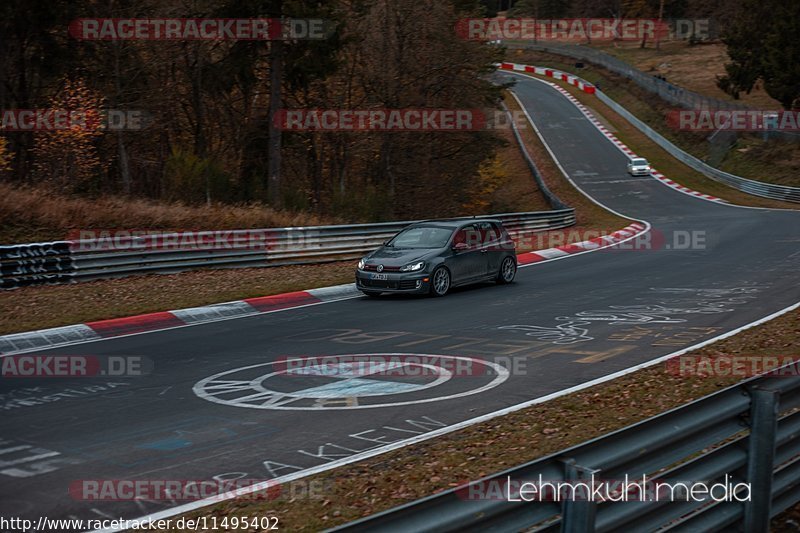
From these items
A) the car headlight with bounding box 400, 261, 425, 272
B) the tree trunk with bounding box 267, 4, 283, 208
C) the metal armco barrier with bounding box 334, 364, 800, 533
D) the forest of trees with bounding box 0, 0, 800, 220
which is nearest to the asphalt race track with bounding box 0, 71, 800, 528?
the car headlight with bounding box 400, 261, 425, 272

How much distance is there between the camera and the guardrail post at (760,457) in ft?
16.6

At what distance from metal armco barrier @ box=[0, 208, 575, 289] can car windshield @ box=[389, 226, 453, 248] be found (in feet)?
13.5

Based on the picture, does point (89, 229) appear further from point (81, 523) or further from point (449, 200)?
point (449, 200)

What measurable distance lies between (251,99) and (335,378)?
27876mm

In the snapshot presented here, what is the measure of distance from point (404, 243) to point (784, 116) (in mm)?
45124

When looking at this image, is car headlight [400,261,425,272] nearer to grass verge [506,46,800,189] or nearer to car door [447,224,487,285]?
car door [447,224,487,285]

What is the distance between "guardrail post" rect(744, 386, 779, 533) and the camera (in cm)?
505

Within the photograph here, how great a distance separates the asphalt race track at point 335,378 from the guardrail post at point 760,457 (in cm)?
341

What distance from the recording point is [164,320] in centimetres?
1461

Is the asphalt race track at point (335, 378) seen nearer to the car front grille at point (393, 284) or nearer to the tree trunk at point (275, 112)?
the car front grille at point (393, 284)

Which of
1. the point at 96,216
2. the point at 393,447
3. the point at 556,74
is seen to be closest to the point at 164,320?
the point at 96,216

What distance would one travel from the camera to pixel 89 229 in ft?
66.8

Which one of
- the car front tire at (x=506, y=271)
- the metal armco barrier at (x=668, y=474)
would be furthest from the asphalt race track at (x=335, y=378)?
the metal armco barrier at (x=668, y=474)

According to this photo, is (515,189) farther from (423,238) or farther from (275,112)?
(423,238)
